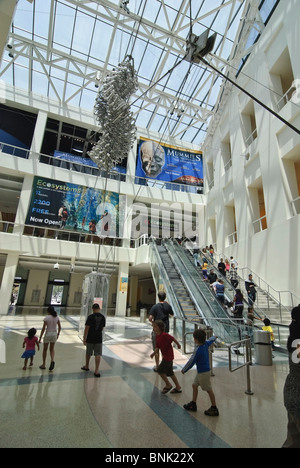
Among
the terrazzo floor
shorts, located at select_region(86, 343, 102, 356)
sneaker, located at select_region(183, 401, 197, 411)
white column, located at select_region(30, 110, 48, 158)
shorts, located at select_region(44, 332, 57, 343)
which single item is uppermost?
white column, located at select_region(30, 110, 48, 158)

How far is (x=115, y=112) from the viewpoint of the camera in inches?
274

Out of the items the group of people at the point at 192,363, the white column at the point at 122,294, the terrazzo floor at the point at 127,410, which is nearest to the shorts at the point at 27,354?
the terrazzo floor at the point at 127,410

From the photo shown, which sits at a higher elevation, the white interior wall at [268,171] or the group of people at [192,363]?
the white interior wall at [268,171]

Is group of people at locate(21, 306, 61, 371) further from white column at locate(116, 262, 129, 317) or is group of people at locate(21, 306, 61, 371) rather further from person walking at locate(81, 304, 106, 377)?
white column at locate(116, 262, 129, 317)

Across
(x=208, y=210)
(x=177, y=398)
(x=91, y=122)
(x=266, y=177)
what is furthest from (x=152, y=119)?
(x=177, y=398)

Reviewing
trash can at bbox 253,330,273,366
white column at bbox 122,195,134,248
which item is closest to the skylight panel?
white column at bbox 122,195,134,248

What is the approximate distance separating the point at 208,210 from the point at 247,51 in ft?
34.7

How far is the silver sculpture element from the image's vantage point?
6.85 m

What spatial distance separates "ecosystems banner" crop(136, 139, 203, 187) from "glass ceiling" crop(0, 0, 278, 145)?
297 centimetres

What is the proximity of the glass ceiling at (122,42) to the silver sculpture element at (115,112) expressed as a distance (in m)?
6.92

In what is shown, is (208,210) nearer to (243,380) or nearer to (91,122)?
(91,122)

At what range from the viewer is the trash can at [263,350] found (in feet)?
19.5

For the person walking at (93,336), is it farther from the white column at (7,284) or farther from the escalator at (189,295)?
the white column at (7,284)

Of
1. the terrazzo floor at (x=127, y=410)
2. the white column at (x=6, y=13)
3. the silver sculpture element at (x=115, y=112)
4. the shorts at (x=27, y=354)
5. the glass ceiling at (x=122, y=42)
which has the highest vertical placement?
the glass ceiling at (x=122, y=42)
